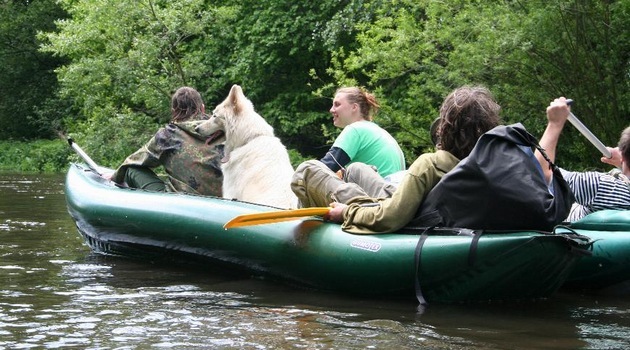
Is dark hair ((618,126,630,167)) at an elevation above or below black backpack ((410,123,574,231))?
above

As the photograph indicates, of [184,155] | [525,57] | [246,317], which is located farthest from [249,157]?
[525,57]

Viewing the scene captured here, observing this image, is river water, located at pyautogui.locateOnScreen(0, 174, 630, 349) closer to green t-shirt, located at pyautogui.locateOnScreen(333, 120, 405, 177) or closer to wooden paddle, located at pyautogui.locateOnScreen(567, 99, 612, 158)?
wooden paddle, located at pyautogui.locateOnScreen(567, 99, 612, 158)

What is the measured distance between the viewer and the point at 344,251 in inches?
228

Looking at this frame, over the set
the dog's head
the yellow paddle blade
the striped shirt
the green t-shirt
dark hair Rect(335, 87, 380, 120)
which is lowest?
the yellow paddle blade

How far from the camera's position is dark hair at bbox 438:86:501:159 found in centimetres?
549

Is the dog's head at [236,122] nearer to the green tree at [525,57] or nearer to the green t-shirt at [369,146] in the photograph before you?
the green t-shirt at [369,146]

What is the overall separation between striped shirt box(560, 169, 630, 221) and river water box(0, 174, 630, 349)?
0.59 meters

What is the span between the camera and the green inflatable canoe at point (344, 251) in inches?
207

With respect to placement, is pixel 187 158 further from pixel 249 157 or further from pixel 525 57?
pixel 525 57

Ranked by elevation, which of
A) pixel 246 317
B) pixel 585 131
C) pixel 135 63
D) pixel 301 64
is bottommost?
pixel 246 317

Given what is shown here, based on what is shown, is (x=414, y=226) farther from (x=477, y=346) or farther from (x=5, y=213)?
(x=5, y=213)

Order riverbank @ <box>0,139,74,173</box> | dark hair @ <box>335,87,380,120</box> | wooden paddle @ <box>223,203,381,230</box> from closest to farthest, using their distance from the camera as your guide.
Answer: wooden paddle @ <box>223,203,381,230</box>, dark hair @ <box>335,87,380,120</box>, riverbank @ <box>0,139,74,173</box>

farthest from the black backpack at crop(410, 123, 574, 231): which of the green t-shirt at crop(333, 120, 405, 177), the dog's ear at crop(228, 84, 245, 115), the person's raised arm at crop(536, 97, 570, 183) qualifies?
the dog's ear at crop(228, 84, 245, 115)

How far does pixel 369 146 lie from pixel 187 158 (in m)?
1.73
